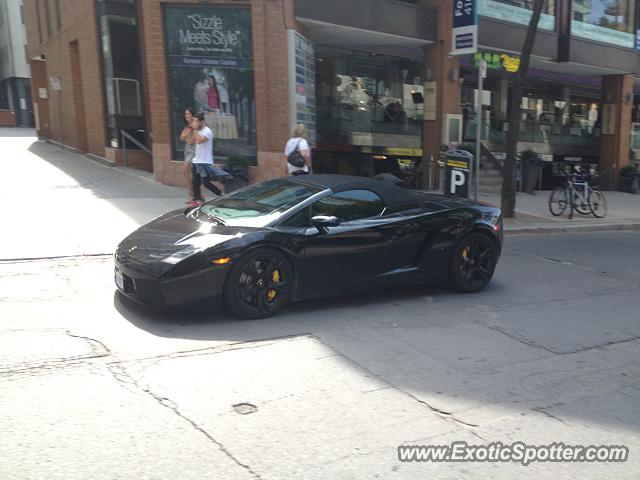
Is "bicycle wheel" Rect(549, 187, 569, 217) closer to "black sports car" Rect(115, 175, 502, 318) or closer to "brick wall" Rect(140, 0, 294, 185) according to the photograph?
"brick wall" Rect(140, 0, 294, 185)

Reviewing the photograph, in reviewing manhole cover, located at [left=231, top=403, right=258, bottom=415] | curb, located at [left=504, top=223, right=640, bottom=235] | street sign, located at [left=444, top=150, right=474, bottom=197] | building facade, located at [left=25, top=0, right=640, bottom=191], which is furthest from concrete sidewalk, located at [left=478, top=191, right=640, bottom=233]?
manhole cover, located at [left=231, top=403, right=258, bottom=415]

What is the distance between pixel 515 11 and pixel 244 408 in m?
18.5

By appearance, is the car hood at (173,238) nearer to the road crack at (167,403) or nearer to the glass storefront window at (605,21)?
the road crack at (167,403)

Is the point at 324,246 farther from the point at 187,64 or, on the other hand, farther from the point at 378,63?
the point at 378,63

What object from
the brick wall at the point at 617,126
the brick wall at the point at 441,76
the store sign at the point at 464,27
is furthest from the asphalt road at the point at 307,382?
the brick wall at the point at 617,126

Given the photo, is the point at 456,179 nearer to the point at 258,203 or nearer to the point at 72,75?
the point at 258,203

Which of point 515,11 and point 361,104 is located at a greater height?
point 515,11

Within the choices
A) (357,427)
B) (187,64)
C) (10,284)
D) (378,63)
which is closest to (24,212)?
(10,284)

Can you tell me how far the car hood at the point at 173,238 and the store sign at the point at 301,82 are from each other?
27.4ft

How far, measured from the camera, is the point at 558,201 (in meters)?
14.6

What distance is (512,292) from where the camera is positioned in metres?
7.32

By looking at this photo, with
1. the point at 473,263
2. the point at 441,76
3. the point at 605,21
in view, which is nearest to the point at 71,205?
the point at 473,263

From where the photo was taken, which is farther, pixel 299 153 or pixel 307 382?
pixel 299 153

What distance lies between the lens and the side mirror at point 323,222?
19.1 ft
